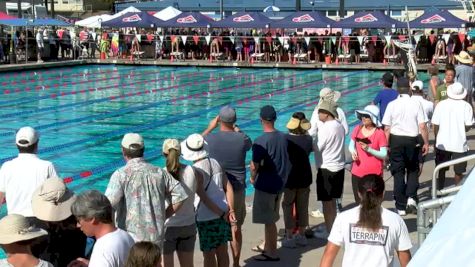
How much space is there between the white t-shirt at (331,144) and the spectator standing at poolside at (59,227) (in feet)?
11.1

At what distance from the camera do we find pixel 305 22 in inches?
1193

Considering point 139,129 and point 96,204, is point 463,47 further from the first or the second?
point 96,204

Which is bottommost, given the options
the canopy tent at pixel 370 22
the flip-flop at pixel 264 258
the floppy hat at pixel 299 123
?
the flip-flop at pixel 264 258

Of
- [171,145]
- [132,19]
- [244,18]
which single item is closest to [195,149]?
[171,145]

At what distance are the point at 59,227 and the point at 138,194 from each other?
2.53 feet

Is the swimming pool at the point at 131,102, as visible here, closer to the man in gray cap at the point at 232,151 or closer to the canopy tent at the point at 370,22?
the canopy tent at the point at 370,22

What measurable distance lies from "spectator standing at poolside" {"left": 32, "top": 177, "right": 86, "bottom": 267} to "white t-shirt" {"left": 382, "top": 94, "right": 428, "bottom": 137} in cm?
453

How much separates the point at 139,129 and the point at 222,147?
991 cm

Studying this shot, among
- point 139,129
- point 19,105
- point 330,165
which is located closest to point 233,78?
point 19,105

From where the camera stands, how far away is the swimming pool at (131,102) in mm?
13609

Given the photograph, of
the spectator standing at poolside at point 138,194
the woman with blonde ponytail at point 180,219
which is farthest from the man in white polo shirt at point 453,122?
the spectator standing at poolside at point 138,194

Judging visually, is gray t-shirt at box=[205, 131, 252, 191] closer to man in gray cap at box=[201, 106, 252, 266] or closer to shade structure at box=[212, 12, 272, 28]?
man in gray cap at box=[201, 106, 252, 266]

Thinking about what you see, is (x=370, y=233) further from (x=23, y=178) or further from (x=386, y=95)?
(x=386, y=95)

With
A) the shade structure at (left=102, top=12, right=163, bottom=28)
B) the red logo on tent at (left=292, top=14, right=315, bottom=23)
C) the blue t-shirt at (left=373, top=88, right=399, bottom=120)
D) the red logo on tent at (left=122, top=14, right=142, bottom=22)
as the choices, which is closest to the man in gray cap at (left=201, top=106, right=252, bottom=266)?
the blue t-shirt at (left=373, top=88, right=399, bottom=120)
